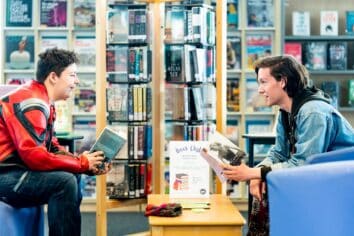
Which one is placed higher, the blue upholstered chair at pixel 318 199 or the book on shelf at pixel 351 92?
the book on shelf at pixel 351 92

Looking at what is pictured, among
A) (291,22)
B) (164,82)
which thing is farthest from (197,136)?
(291,22)

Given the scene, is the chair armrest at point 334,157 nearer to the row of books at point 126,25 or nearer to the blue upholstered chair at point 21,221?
the blue upholstered chair at point 21,221

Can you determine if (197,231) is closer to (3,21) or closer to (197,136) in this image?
(197,136)

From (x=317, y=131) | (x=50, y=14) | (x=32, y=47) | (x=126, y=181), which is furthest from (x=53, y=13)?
(x=317, y=131)

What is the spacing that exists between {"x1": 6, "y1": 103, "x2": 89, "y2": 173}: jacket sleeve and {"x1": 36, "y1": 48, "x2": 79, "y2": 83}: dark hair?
1.19ft

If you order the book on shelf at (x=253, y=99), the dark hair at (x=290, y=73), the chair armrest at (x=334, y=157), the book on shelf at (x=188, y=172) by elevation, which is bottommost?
the book on shelf at (x=188, y=172)

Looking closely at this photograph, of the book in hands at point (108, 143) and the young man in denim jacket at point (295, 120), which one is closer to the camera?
the young man in denim jacket at point (295, 120)

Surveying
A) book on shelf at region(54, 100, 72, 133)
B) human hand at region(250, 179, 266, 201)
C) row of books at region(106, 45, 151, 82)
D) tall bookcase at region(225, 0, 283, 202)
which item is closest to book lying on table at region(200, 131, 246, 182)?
human hand at region(250, 179, 266, 201)

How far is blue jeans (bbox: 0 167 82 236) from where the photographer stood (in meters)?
2.94

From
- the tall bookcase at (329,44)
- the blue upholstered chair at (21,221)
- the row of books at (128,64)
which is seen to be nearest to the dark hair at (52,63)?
the blue upholstered chair at (21,221)

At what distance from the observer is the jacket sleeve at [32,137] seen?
115 inches

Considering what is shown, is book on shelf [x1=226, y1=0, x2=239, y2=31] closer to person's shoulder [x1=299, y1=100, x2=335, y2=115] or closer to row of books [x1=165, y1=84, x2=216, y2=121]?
row of books [x1=165, y1=84, x2=216, y2=121]

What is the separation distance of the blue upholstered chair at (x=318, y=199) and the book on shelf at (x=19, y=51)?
15.3 ft

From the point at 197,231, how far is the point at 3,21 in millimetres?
4027
